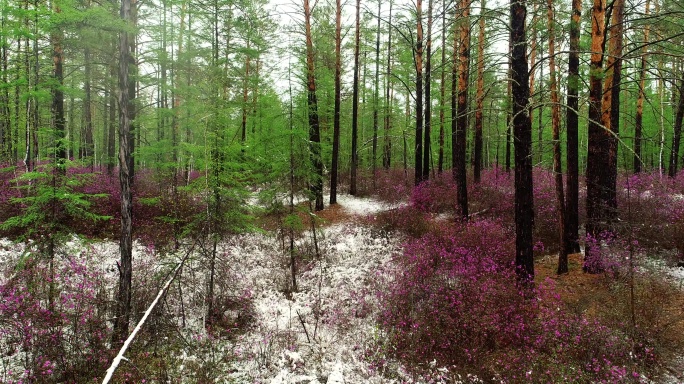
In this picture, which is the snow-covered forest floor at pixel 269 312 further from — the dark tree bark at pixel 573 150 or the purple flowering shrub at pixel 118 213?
the dark tree bark at pixel 573 150

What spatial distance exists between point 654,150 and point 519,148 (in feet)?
128

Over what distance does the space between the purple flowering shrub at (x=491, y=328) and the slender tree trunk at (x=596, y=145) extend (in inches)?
101

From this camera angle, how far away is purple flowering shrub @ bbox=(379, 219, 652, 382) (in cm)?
568

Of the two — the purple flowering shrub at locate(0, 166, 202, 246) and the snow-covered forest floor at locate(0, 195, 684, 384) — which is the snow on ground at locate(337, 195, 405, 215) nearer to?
the snow-covered forest floor at locate(0, 195, 684, 384)

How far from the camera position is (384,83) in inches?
1080

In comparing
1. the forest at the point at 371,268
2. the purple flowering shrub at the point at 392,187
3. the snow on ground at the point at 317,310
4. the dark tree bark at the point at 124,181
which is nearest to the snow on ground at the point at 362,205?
the purple flowering shrub at the point at 392,187

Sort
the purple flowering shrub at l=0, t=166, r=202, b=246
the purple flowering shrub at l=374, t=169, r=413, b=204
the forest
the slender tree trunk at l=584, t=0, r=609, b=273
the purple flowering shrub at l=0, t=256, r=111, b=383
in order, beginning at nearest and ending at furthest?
the purple flowering shrub at l=0, t=256, r=111, b=383 < the forest < the slender tree trunk at l=584, t=0, r=609, b=273 < the purple flowering shrub at l=0, t=166, r=202, b=246 < the purple flowering shrub at l=374, t=169, r=413, b=204

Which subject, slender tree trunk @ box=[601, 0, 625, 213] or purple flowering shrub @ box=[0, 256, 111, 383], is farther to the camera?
slender tree trunk @ box=[601, 0, 625, 213]

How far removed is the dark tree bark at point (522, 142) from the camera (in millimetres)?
6895

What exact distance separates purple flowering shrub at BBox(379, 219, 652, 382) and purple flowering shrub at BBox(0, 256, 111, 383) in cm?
609

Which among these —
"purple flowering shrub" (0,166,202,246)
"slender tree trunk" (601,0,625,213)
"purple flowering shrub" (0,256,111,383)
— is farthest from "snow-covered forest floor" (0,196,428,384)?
"slender tree trunk" (601,0,625,213)

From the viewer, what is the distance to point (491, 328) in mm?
6465

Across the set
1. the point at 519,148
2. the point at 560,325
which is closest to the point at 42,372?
the point at 560,325

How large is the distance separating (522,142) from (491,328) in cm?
414
